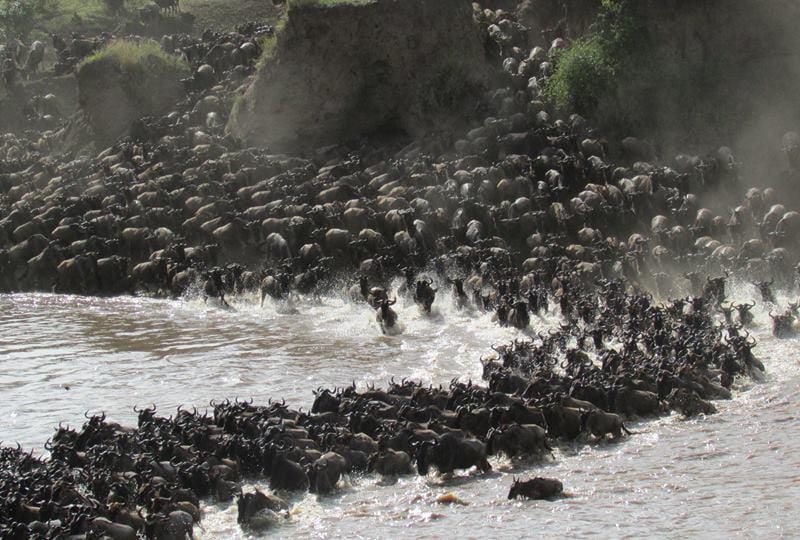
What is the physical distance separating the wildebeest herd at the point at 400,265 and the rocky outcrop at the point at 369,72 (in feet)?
3.74

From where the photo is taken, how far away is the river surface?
11.6 metres

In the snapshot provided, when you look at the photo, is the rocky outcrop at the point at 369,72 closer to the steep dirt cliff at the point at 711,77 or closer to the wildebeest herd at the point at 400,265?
the wildebeest herd at the point at 400,265

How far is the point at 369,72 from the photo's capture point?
33.7 metres

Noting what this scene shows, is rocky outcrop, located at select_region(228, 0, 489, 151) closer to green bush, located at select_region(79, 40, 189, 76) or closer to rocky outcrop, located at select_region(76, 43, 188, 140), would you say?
rocky outcrop, located at select_region(76, 43, 188, 140)

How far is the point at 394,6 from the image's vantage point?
33.2 metres

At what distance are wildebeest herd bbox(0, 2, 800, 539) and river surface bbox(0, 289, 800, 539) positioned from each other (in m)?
0.41

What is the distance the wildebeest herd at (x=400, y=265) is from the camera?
1345 cm

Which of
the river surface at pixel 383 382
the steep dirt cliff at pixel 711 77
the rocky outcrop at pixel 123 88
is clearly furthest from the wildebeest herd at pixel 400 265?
the steep dirt cliff at pixel 711 77

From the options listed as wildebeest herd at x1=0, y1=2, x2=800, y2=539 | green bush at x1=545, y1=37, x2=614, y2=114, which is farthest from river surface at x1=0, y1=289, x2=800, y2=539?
green bush at x1=545, y1=37, x2=614, y2=114

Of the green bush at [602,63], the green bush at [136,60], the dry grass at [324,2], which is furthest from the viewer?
the green bush at [136,60]

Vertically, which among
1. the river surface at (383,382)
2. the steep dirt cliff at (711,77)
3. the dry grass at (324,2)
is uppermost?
the dry grass at (324,2)

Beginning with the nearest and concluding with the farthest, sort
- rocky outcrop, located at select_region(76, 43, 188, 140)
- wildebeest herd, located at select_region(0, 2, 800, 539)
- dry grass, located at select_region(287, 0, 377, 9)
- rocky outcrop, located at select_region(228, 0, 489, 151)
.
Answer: wildebeest herd, located at select_region(0, 2, 800, 539) → rocky outcrop, located at select_region(228, 0, 489, 151) → dry grass, located at select_region(287, 0, 377, 9) → rocky outcrop, located at select_region(76, 43, 188, 140)

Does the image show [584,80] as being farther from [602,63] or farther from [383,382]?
[383,382]

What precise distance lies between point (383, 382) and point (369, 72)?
17.1 meters
